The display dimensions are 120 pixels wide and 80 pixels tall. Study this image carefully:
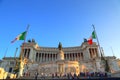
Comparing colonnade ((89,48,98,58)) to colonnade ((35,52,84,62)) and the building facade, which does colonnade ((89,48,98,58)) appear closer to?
the building facade

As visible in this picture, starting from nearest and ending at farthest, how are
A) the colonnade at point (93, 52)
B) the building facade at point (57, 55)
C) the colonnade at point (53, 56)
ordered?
the building facade at point (57, 55) < the colonnade at point (93, 52) < the colonnade at point (53, 56)

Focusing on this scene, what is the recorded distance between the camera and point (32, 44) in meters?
67.9

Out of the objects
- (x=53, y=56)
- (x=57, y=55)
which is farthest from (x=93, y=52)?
(x=57, y=55)

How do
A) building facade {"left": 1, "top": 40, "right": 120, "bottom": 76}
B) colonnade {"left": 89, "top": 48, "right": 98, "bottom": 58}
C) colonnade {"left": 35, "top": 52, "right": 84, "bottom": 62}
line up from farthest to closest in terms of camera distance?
colonnade {"left": 35, "top": 52, "right": 84, "bottom": 62}
colonnade {"left": 89, "top": 48, "right": 98, "bottom": 58}
building facade {"left": 1, "top": 40, "right": 120, "bottom": 76}

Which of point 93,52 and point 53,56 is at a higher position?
point 93,52

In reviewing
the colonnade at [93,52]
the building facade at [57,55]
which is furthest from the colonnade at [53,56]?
the colonnade at [93,52]

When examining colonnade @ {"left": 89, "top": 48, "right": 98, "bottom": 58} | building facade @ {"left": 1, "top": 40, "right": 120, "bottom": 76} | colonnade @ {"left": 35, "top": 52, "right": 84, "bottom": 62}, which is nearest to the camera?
building facade @ {"left": 1, "top": 40, "right": 120, "bottom": 76}

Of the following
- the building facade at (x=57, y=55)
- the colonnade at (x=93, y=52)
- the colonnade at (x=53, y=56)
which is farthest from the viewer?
the colonnade at (x=53, y=56)

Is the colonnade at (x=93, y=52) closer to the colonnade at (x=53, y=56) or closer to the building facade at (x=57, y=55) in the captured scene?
the building facade at (x=57, y=55)

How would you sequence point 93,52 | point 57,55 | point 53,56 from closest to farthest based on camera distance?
point 57,55 → point 93,52 → point 53,56

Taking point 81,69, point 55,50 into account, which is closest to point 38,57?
point 55,50

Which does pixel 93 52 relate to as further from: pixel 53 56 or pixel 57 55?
pixel 57 55

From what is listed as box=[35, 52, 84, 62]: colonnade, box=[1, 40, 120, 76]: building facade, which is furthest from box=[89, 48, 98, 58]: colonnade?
box=[35, 52, 84, 62]: colonnade

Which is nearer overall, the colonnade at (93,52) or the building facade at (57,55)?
the building facade at (57,55)
